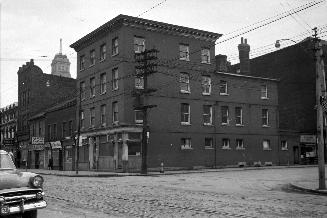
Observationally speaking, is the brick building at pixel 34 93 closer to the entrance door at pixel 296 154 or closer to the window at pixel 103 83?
the window at pixel 103 83

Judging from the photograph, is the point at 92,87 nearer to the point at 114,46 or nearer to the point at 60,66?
the point at 114,46

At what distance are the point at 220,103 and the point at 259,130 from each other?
20.4 ft

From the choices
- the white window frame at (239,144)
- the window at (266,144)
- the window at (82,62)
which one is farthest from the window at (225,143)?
the window at (82,62)

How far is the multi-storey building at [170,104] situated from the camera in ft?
135

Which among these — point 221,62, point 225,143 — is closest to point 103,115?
point 225,143

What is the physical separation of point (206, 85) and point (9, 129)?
44942 millimetres

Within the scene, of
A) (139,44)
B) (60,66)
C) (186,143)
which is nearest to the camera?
(139,44)

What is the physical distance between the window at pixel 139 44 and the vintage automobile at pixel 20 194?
1311 inches

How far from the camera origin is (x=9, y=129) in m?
77.4

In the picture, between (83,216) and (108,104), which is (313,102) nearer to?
(108,104)

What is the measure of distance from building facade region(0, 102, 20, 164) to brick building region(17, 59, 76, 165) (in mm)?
2432

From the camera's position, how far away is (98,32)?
45.3m

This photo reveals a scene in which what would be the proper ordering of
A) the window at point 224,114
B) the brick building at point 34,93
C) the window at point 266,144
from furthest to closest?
the brick building at point 34,93
the window at point 266,144
the window at point 224,114

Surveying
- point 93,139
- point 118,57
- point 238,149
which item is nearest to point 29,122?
point 93,139
